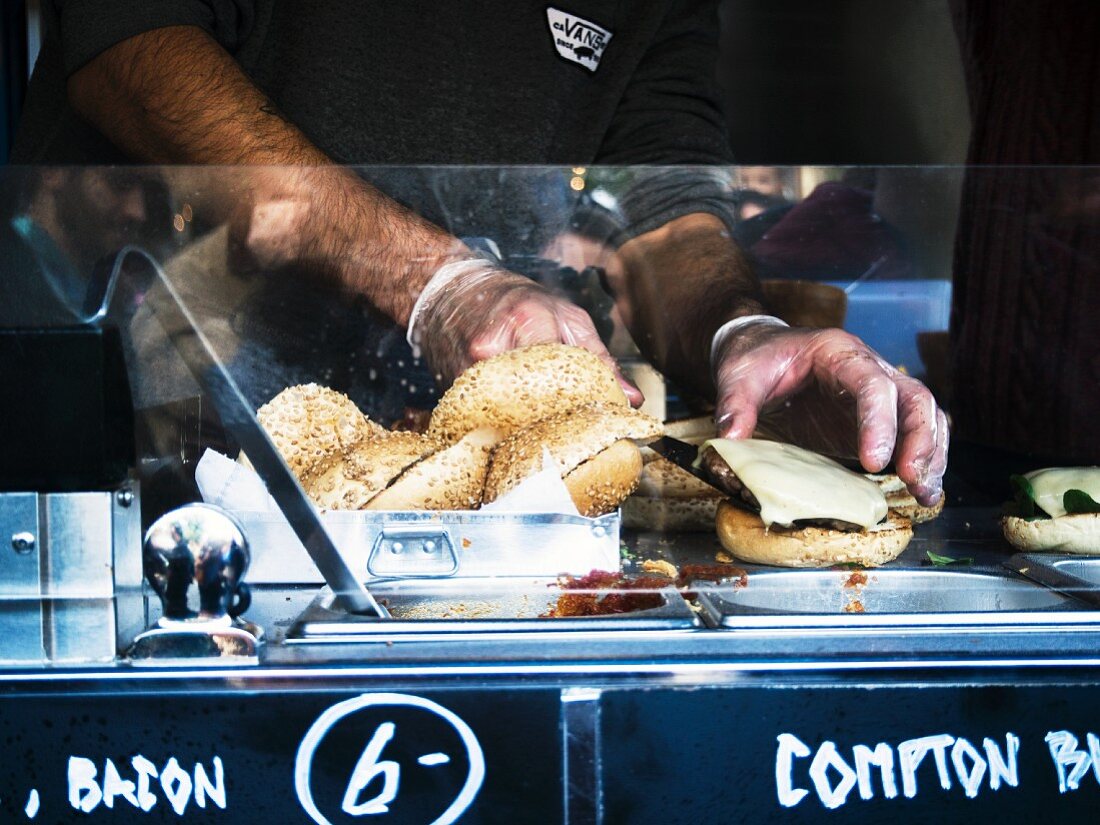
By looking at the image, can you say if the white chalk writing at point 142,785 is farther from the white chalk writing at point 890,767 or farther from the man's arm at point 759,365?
the man's arm at point 759,365

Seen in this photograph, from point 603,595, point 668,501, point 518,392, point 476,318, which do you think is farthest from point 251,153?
point 603,595

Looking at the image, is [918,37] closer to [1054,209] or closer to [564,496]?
[1054,209]

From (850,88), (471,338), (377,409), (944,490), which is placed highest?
(850,88)

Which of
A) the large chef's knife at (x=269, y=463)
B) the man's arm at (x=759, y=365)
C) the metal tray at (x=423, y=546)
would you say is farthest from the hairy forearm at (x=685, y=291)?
the large chef's knife at (x=269, y=463)

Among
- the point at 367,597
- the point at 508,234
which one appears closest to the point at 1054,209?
the point at 508,234

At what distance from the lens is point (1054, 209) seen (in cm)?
164

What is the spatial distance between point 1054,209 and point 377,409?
1166mm

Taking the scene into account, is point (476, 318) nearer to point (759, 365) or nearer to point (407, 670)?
point (759, 365)

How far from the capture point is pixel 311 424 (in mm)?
1390

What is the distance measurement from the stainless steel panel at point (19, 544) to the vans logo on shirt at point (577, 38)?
1762 mm

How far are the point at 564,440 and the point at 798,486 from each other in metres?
0.33

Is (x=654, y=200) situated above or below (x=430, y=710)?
above

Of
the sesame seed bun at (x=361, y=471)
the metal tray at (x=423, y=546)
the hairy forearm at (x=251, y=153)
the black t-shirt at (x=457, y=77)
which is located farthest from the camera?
the black t-shirt at (x=457, y=77)

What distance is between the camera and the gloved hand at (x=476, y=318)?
4.84 ft
